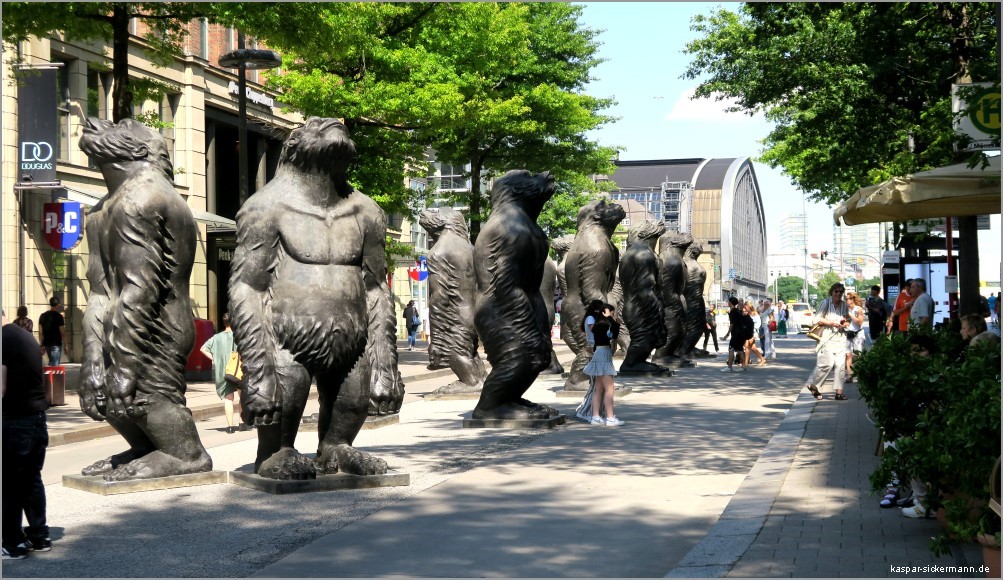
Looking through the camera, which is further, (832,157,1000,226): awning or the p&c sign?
the p&c sign

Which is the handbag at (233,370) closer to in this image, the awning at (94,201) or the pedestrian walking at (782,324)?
the awning at (94,201)

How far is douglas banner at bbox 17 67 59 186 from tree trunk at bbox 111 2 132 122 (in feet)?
15.8

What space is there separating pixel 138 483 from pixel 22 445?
2165 mm

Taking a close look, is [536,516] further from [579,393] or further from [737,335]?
[737,335]

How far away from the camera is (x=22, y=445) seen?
6875 millimetres

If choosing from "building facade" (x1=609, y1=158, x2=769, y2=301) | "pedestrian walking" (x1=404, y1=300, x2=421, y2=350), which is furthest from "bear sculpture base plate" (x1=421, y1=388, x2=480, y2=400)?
"building facade" (x1=609, y1=158, x2=769, y2=301)

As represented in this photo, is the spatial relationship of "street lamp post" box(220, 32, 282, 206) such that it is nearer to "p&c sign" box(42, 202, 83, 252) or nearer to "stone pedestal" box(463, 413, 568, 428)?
"p&c sign" box(42, 202, 83, 252)

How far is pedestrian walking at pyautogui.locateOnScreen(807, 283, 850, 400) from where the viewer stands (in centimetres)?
1719

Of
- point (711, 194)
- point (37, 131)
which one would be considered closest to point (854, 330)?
point (37, 131)

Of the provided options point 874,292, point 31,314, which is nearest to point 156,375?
point 31,314

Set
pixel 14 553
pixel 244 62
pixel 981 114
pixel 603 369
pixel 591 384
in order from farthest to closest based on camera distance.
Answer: pixel 244 62 → pixel 591 384 → pixel 603 369 → pixel 981 114 → pixel 14 553

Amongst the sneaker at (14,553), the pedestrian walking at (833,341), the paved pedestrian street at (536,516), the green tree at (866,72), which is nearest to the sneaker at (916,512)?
the paved pedestrian street at (536,516)

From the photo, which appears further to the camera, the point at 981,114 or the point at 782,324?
the point at 782,324

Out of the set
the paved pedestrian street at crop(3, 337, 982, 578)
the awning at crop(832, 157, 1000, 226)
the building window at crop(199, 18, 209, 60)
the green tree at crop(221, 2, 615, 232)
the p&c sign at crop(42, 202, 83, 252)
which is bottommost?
the paved pedestrian street at crop(3, 337, 982, 578)
